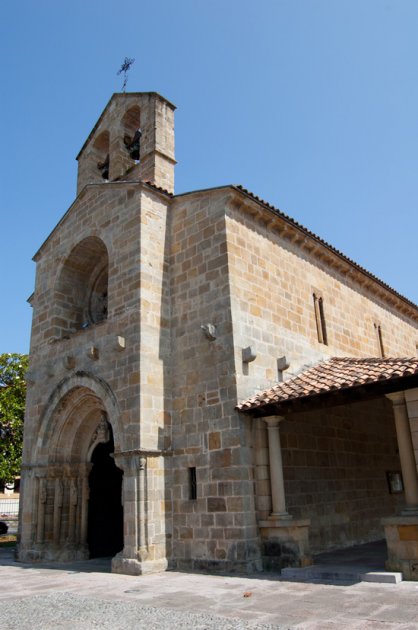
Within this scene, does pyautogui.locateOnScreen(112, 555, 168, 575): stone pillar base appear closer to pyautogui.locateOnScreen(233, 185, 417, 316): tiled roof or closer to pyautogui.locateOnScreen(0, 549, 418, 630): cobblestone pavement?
pyautogui.locateOnScreen(0, 549, 418, 630): cobblestone pavement

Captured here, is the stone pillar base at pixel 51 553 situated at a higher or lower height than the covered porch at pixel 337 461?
lower

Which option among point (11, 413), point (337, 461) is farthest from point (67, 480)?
point (11, 413)

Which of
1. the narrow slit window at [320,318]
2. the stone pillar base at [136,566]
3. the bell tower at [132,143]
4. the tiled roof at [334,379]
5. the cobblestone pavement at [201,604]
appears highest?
the bell tower at [132,143]

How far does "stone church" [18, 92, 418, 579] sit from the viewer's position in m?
8.38

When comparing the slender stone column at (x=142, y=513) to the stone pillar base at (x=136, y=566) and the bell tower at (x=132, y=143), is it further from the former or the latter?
the bell tower at (x=132, y=143)

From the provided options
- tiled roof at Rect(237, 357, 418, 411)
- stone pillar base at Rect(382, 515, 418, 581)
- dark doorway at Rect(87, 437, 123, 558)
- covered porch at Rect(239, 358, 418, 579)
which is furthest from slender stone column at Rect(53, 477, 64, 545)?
stone pillar base at Rect(382, 515, 418, 581)

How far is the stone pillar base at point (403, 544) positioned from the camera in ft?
22.4

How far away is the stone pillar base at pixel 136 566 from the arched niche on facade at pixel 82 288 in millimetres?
5566

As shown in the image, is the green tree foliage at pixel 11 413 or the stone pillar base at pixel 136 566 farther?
the green tree foliage at pixel 11 413

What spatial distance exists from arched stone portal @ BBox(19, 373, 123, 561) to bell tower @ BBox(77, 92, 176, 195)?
5.14 meters

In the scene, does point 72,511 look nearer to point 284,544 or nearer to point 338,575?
point 284,544

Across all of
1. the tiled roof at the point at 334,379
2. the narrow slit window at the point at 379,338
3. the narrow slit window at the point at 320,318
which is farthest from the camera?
the narrow slit window at the point at 379,338

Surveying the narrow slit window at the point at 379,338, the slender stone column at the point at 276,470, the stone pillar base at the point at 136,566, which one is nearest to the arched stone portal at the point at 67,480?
the stone pillar base at the point at 136,566

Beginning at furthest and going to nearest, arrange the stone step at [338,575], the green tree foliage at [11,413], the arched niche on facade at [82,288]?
the green tree foliage at [11,413] → the arched niche on facade at [82,288] → the stone step at [338,575]
